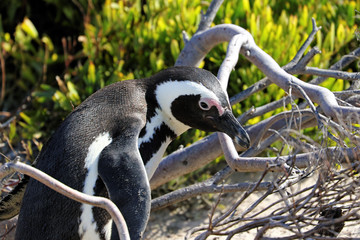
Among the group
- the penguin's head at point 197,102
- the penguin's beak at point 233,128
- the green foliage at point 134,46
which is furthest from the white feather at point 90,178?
the green foliage at point 134,46

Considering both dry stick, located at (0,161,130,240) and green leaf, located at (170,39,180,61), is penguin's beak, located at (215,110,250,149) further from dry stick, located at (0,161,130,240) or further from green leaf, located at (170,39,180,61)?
green leaf, located at (170,39,180,61)

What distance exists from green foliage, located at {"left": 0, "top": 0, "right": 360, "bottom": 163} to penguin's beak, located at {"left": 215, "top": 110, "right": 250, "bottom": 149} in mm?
1110

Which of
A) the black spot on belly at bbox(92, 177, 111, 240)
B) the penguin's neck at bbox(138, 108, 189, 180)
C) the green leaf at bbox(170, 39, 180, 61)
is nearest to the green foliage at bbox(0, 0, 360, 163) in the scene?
the green leaf at bbox(170, 39, 180, 61)

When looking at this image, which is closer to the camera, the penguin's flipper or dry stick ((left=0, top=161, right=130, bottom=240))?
dry stick ((left=0, top=161, right=130, bottom=240))

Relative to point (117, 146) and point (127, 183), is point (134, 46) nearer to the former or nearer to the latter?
point (117, 146)

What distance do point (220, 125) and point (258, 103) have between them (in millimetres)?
1211

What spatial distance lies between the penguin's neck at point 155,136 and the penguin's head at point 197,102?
19 millimetres

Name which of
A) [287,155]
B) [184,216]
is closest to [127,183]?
[287,155]

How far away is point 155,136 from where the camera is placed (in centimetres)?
214

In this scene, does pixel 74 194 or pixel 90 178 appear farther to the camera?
pixel 90 178

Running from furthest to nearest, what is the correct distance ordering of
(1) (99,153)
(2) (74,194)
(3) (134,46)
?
1. (3) (134,46)
2. (1) (99,153)
3. (2) (74,194)

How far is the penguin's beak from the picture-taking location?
2.04m

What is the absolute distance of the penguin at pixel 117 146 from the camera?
1.84 m

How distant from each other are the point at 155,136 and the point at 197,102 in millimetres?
199
